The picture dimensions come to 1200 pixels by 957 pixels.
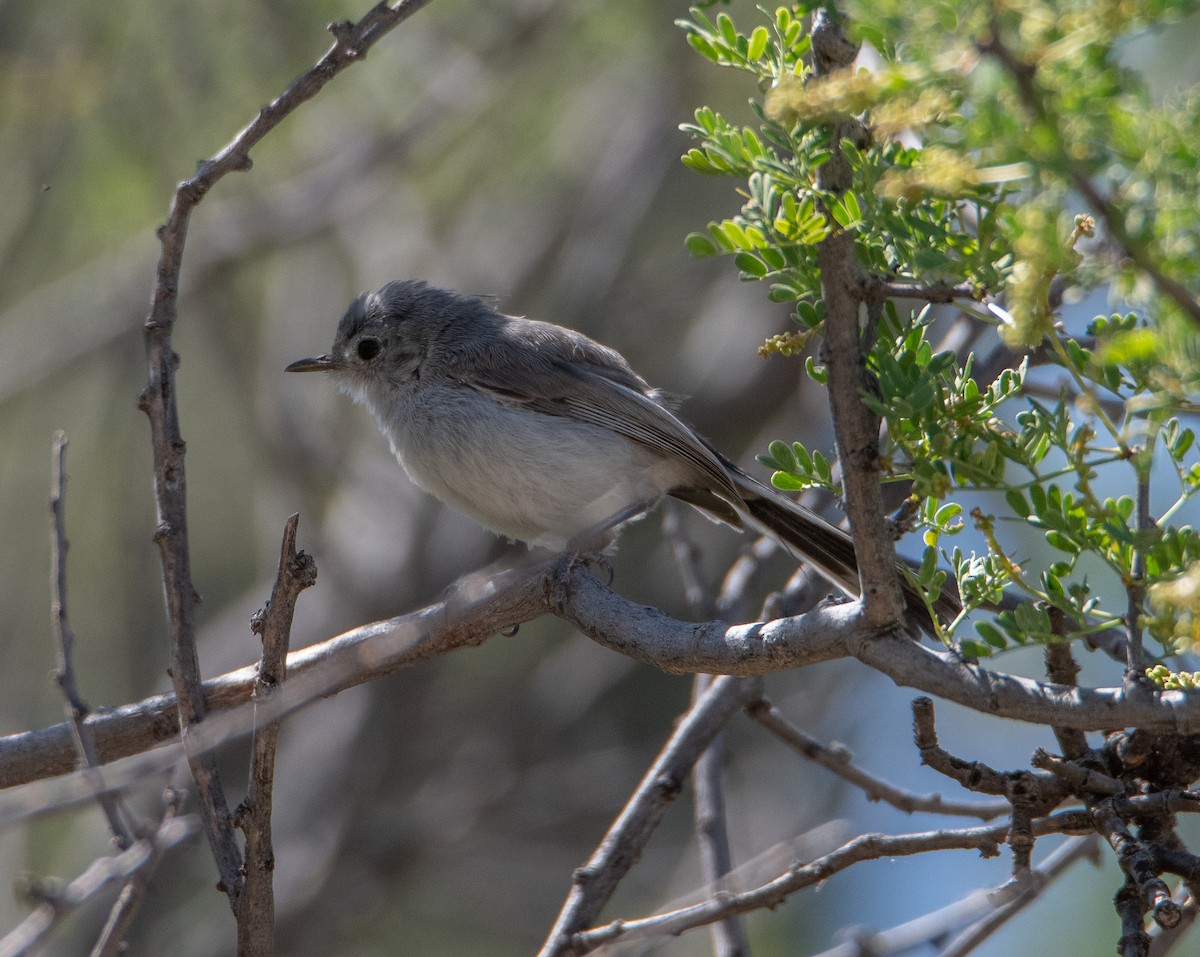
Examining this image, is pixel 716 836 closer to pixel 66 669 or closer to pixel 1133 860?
pixel 1133 860

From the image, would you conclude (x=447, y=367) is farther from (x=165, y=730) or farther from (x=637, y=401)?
(x=165, y=730)

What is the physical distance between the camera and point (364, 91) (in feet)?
23.5

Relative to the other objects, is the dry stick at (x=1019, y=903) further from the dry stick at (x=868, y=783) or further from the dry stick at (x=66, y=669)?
the dry stick at (x=66, y=669)

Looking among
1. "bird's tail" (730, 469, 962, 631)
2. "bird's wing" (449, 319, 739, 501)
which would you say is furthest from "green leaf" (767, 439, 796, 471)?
"bird's wing" (449, 319, 739, 501)

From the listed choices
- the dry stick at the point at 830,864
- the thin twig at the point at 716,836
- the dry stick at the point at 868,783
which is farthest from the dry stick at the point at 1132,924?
the thin twig at the point at 716,836

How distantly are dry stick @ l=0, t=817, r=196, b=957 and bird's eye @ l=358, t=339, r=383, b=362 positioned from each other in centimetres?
264

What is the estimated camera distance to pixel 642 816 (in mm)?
3119

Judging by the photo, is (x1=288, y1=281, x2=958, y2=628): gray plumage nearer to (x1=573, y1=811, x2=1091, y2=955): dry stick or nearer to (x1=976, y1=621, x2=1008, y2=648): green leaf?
(x1=573, y1=811, x2=1091, y2=955): dry stick

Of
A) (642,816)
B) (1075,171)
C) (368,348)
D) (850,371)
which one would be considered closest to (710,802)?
(642,816)

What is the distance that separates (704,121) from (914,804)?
6.40ft

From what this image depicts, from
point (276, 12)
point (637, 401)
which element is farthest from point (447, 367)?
point (276, 12)

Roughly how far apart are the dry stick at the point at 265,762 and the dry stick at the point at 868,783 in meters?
1.42

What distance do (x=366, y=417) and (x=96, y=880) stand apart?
18.8 feet

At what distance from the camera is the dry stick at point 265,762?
2234 mm
